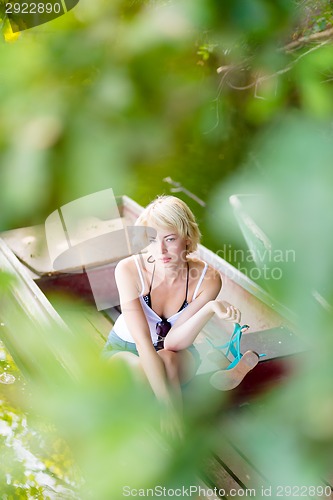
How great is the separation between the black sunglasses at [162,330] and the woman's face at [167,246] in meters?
0.09

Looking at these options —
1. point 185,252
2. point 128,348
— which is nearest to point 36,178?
point 185,252

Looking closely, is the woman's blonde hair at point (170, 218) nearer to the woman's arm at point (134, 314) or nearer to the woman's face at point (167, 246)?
the woman's face at point (167, 246)

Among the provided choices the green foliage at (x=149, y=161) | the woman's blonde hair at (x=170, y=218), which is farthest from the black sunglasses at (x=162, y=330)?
the green foliage at (x=149, y=161)

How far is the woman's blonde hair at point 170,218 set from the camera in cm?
67

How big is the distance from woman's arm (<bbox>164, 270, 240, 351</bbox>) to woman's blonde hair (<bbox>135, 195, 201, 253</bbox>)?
131mm

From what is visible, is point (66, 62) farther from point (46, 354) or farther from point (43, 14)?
point (46, 354)

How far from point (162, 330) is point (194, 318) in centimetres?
5

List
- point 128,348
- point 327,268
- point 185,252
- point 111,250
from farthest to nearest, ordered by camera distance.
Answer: point 111,250 < point 128,348 < point 185,252 < point 327,268

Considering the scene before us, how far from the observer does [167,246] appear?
2.27 feet

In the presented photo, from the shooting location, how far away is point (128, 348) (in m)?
0.83

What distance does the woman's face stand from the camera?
0.67m

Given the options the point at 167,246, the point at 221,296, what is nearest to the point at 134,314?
the point at 167,246

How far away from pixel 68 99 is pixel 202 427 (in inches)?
7.1

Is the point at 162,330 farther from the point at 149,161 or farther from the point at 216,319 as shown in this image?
the point at 149,161
